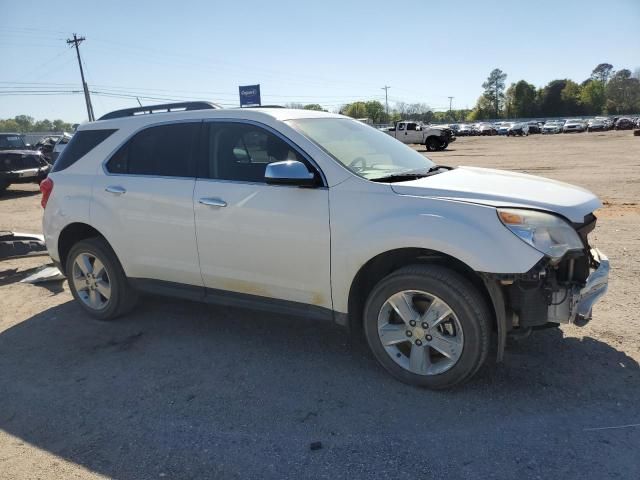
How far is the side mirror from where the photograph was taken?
11.2ft

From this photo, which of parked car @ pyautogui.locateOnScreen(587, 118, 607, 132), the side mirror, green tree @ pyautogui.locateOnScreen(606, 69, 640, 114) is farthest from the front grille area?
green tree @ pyautogui.locateOnScreen(606, 69, 640, 114)

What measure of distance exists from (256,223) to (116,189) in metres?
1.54

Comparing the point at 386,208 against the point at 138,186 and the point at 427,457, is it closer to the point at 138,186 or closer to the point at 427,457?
the point at 427,457

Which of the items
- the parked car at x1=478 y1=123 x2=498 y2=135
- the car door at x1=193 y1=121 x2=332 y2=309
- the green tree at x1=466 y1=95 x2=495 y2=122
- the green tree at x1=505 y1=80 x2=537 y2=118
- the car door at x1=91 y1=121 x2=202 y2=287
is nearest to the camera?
the car door at x1=193 y1=121 x2=332 y2=309

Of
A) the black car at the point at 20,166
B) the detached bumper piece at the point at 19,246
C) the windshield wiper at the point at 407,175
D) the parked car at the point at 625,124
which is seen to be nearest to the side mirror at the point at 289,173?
the windshield wiper at the point at 407,175

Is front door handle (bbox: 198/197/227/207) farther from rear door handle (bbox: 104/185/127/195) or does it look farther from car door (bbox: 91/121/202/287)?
rear door handle (bbox: 104/185/127/195)

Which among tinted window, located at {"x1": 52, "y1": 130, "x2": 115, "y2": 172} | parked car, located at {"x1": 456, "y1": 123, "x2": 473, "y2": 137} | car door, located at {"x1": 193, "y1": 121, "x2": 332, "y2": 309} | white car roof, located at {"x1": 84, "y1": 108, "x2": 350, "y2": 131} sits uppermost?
white car roof, located at {"x1": 84, "y1": 108, "x2": 350, "y2": 131}

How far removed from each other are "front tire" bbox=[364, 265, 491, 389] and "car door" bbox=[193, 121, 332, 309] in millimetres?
430

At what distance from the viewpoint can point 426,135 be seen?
118ft

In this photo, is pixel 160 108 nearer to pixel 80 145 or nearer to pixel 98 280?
pixel 80 145

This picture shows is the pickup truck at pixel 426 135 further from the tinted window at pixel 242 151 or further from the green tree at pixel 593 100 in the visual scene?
the green tree at pixel 593 100

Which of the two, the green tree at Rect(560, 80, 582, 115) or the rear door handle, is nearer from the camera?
the rear door handle

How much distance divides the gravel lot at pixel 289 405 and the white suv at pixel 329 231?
366 mm

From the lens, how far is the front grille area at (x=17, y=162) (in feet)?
48.1
